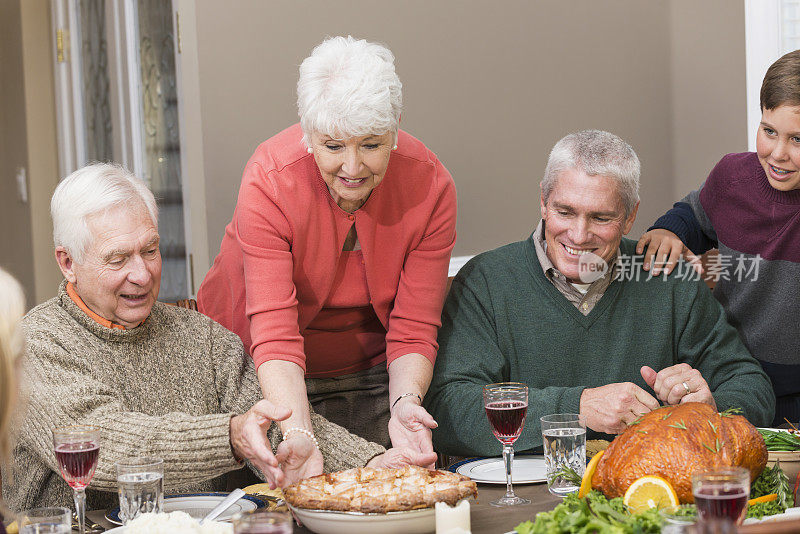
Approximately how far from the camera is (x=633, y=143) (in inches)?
154

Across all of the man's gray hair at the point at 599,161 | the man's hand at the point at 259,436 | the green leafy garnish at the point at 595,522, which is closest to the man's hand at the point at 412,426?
the man's hand at the point at 259,436

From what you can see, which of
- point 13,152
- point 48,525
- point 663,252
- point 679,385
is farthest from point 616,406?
point 13,152

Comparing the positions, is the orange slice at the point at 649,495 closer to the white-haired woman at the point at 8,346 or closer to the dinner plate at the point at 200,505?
the dinner plate at the point at 200,505

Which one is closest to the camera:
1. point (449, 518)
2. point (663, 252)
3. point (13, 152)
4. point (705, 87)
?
point (449, 518)

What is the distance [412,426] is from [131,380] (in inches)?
23.2

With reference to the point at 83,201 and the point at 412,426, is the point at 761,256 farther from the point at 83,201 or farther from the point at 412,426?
the point at 83,201

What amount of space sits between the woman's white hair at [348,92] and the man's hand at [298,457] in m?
0.60

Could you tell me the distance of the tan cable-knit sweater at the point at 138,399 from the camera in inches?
65.7

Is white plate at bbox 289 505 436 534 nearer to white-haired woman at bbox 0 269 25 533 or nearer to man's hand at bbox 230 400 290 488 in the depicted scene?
man's hand at bbox 230 400 290 488

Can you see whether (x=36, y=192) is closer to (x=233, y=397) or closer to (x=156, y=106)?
(x=156, y=106)

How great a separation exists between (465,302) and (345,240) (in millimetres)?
367

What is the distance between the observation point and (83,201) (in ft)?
6.11

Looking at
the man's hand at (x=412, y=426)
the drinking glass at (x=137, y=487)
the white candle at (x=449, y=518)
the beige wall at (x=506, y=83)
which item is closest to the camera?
the white candle at (x=449, y=518)

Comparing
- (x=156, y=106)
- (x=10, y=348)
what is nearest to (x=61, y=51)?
(x=156, y=106)
